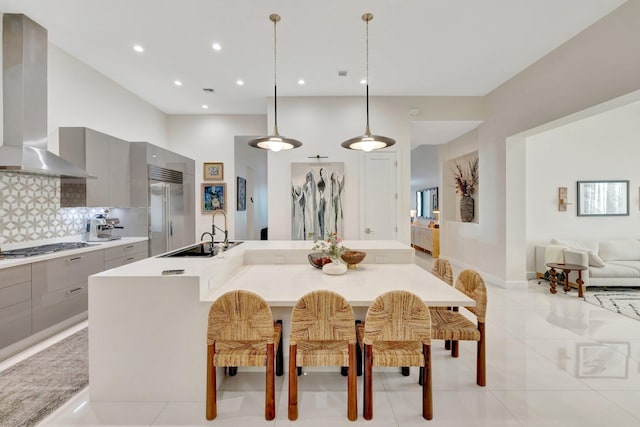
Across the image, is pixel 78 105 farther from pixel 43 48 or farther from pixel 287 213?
pixel 287 213

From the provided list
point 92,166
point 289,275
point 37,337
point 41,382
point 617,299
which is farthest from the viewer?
point 617,299

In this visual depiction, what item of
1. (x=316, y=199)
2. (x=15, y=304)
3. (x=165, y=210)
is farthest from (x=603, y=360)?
(x=165, y=210)

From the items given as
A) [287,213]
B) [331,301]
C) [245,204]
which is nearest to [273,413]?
[331,301]

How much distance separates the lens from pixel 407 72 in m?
4.14

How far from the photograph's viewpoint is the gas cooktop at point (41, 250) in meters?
2.76

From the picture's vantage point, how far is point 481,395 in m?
2.06

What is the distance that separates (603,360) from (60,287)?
529cm

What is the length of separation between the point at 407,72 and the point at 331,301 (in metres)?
3.74

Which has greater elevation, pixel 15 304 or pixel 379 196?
pixel 379 196

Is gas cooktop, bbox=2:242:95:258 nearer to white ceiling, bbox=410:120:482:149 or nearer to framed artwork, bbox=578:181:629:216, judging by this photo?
white ceiling, bbox=410:120:482:149

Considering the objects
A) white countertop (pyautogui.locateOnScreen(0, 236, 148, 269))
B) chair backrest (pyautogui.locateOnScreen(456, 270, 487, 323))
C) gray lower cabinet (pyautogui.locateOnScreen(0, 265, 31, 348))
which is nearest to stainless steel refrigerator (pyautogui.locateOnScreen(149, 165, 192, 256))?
white countertop (pyautogui.locateOnScreen(0, 236, 148, 269))

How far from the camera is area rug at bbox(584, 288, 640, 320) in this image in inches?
143

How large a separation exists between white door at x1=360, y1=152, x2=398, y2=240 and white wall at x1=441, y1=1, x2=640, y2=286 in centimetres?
174

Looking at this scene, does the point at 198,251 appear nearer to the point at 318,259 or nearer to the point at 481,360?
the point at 318,259
